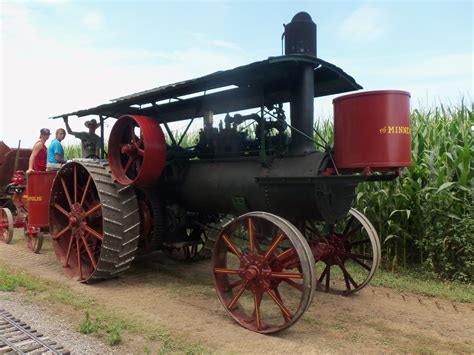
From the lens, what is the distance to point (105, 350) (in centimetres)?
309

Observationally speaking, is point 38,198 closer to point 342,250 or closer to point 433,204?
point 342,250

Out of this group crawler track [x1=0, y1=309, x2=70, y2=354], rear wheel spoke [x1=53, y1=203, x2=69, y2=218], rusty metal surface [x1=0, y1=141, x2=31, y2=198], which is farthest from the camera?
rusty metal surface [x1=0, y1=141, x2=31, y2=198]

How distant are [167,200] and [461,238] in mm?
3767

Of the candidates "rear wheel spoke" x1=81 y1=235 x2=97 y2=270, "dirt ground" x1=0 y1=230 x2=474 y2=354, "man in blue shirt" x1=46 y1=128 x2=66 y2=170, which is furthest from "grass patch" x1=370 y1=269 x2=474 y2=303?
"man in blue shirt" x1=46 y1=128 x2=66 y2=170

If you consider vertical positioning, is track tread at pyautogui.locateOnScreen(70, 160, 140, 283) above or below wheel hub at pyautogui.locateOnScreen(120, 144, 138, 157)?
below

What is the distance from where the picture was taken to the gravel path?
3.11m

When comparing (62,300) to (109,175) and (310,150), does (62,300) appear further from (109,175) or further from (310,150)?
(310,150)

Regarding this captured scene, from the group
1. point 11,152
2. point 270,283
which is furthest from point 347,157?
point 11,152

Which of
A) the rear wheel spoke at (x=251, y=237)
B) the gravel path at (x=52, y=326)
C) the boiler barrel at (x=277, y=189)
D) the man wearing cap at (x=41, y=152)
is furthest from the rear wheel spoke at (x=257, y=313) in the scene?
the man wearing cap at (x=41, y=152)

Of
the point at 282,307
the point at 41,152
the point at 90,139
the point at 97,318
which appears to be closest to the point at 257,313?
the point at 282,307

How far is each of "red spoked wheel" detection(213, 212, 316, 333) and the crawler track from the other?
1.47 meters

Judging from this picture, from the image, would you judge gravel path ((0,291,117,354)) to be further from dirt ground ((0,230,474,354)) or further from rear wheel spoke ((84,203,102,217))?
rear wheel spoke ((84,203,102,217))

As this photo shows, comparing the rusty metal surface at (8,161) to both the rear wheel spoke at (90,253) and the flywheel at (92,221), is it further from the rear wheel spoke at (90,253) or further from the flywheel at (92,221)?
the rear wheel spoke at (90,253)

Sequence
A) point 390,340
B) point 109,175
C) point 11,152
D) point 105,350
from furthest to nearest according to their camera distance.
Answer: point 11,152, point 109,175, point 390,340, point 105,350
